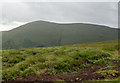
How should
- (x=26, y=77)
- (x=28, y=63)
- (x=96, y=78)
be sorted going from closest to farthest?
(x=96, y=78), (x=26, y=77), (x=28, y=63)

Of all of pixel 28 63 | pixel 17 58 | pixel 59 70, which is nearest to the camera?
pixel 59 70

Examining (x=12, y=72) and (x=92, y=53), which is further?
(x=92, y=53)

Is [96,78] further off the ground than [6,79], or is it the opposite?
[96,78]

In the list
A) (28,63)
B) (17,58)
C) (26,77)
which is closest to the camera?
(26,77)

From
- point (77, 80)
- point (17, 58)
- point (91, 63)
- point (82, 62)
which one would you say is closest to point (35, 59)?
point (17, 58)

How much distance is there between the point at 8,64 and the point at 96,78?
15.7 metres

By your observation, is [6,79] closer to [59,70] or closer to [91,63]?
[59,70]

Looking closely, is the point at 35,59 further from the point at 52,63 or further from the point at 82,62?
the point at 82,62

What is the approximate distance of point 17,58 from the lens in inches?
988

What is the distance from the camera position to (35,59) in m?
23.6

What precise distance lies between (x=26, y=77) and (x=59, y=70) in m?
4.64

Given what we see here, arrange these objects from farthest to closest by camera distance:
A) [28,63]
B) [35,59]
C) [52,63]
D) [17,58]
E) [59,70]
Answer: [17,58], [35,59], [28,63], [52,63], [59,70]

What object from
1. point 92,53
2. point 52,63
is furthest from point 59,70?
point 92,53

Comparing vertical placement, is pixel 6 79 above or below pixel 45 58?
below
